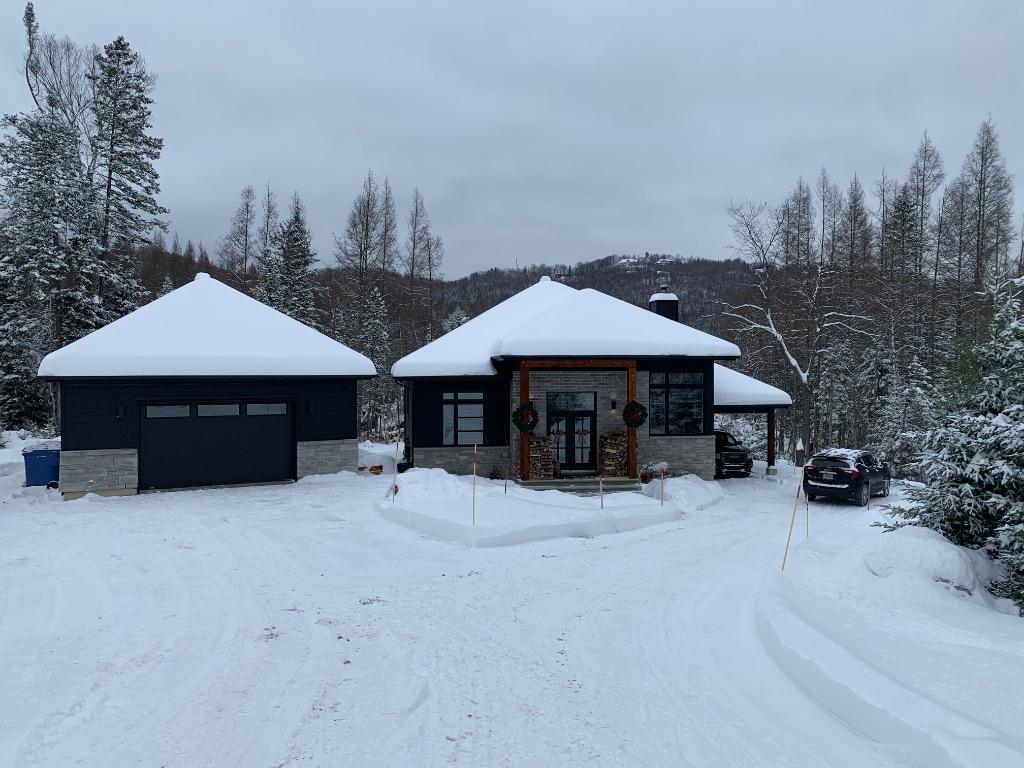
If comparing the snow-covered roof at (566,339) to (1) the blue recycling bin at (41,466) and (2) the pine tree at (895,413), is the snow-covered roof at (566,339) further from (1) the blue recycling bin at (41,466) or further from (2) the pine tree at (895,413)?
(2) the pine tree at (895,413)

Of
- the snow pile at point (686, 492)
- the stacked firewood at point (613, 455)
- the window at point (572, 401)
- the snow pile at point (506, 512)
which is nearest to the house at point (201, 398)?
the snow pile at point (506, 512)

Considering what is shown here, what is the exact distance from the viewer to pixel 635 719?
512cm

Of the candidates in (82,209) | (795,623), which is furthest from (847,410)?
(82,209)

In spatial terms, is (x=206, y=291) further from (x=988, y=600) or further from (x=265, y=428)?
(x=988, y=600)

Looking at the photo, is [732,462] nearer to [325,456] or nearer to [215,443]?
[325,456]

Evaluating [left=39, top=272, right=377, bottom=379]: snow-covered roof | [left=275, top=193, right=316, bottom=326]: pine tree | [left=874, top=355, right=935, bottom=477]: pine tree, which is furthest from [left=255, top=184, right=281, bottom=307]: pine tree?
[left=874, top=355, right=935, bottom=477]: pine tree

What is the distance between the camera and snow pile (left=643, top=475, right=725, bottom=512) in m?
16.1

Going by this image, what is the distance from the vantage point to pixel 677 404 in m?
19.6

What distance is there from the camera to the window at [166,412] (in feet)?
53.5

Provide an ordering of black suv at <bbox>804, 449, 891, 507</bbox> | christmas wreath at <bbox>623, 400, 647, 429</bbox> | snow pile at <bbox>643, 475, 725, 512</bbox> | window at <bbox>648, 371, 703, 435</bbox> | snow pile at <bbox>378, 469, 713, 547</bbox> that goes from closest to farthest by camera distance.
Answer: snow pile at <bbox>378, 469, 713, 547</bbox>, snow pile at <bbox>643, 475, 725, 512</bbox>, black suv at <bbox>804, 449, 891, 507</bbox>, christmas wreath at <bbox>623, 400, 647, 429</bbox>, window at <bbox>648, 371, 703, 435</bbox>

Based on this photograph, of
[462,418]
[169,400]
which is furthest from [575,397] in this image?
[169,400]

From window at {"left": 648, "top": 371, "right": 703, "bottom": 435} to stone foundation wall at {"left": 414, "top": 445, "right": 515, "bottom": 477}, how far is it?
193 inches

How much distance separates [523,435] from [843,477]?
30.1ft

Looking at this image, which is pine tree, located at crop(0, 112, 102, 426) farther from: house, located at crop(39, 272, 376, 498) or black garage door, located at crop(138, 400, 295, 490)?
black garage door, located at crop(138, 400, 295, 490)
